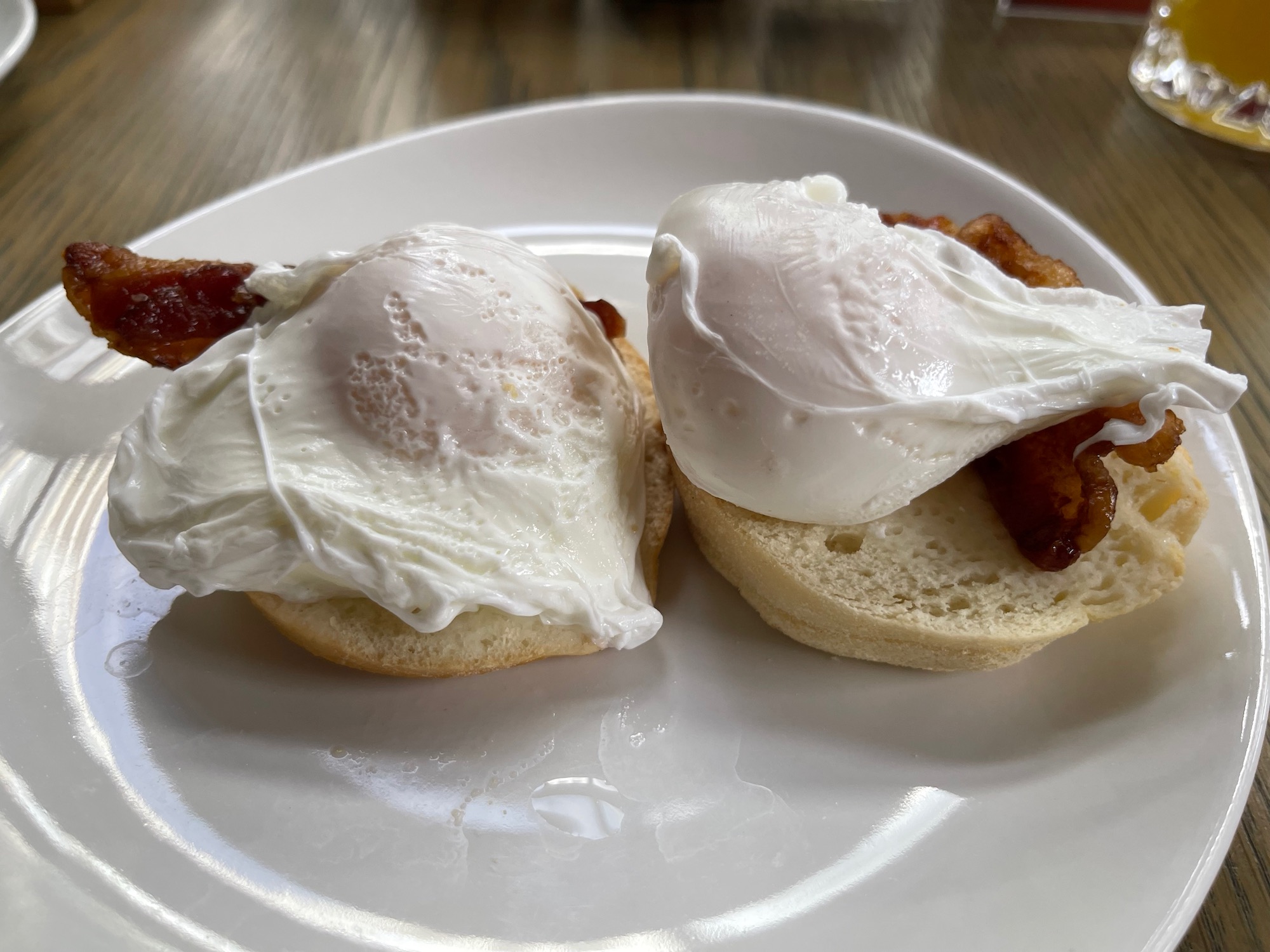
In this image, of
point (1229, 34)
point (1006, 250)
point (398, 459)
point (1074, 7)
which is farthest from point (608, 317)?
point (1074, 7)

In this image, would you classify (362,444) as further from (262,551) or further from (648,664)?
(648,664)

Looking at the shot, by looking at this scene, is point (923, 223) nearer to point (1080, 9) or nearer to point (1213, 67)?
point (1213, 67)

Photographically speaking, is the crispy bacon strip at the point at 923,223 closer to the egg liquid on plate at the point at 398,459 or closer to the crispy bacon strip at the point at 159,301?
the egg liquid on plate at the point at 398,459

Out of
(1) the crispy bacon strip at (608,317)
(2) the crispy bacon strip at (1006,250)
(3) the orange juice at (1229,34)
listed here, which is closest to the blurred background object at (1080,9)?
(3) the orange juice at (1229,34)

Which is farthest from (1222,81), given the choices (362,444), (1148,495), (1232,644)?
(362,444)

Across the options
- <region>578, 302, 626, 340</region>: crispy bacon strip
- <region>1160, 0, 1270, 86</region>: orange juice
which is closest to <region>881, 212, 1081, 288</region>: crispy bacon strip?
<region>578, 302, 626, 340</region>: crispy bacon strip

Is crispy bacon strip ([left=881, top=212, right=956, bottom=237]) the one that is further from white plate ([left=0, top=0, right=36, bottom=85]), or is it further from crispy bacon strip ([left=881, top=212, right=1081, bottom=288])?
white plate ([left=0, top=0, right=36, bottom=85])
